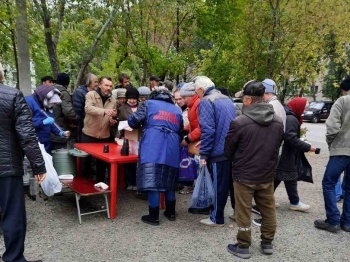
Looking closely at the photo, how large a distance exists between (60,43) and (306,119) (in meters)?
19.9

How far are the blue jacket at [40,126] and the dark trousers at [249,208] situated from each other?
9.14 ft

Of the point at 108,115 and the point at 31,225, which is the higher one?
the point at 108,115

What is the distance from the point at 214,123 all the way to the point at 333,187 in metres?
1.63

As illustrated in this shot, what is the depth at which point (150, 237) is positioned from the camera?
401cm

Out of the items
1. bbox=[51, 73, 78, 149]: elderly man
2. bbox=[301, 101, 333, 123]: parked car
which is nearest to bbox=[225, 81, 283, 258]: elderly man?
bbox=[51, 73, 78, 149]: elderly man

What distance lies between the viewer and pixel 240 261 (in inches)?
138

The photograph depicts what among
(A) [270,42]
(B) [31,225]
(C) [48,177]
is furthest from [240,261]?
(A) [270,42]

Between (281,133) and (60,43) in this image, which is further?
(60,43)

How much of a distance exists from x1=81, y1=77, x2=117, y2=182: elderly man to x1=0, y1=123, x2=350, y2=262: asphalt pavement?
1.02 meters

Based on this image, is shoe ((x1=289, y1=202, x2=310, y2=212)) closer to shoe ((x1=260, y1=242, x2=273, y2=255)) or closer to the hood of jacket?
shoe ((x1=260, y1=242, x2=273, y2=255))

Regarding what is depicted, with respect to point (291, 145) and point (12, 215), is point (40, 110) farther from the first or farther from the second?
point (291, 145)

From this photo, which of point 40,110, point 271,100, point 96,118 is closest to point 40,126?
point 40,110

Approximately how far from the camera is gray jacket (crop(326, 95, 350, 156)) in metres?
4.04

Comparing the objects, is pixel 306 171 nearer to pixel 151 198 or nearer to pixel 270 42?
pixel 151 198
